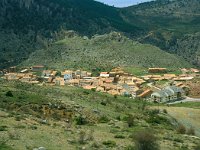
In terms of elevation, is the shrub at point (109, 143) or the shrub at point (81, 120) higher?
the shrub at point (109, 143)

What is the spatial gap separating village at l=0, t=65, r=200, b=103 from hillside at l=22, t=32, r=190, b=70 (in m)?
9.01

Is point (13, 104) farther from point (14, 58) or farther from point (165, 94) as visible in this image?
point (14, 58)

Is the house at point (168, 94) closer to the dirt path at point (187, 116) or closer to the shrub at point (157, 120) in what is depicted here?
the dirt path at point (187, 116)

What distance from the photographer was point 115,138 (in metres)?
26.8

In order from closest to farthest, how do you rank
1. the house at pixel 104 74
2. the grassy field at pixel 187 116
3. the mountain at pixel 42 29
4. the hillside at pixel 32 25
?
1. the grassy field at pixel 187 116
2. the house at pixel 104 74
3. the hillside at pixel 32 25
4. the mountain at pixel 42 29

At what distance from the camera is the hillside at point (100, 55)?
119 meters

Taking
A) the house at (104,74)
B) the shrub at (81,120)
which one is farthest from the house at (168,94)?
the shrub at (81,120)

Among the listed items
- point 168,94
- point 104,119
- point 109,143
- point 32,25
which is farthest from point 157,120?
point 32,25

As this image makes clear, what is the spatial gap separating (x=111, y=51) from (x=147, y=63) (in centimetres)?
1136

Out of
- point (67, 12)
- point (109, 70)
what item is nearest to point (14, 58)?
point (109, 70)

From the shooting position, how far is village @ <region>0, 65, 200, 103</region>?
82.2 m

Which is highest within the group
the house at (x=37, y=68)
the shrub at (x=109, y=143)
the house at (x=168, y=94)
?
the shrub at (x=109, y=143)

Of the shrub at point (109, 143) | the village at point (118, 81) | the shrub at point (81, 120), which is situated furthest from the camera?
the village at point (118, 81)

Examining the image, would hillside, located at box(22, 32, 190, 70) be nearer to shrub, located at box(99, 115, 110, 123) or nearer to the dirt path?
the dirt path
